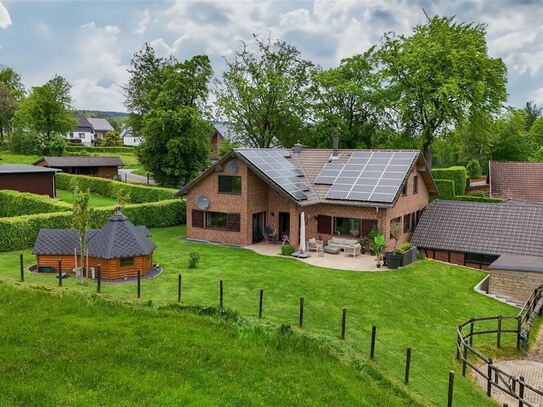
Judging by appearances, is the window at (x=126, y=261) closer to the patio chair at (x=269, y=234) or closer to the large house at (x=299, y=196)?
the large house at (x=299, y=196)

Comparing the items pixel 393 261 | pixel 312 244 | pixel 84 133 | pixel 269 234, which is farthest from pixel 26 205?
pixel 84 133

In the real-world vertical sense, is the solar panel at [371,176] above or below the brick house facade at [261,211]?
above

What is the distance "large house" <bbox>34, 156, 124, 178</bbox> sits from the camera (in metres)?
53.8

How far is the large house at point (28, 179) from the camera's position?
38750 millimetres

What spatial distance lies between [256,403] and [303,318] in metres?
7.27

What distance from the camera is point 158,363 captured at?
475 inches

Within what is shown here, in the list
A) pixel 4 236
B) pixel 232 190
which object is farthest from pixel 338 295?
pixel 4 236

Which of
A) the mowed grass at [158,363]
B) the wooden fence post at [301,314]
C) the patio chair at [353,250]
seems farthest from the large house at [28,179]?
the wooden fence post at [301,314]

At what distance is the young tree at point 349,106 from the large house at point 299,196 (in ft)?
50.8

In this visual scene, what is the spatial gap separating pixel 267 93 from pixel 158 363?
39.8 m

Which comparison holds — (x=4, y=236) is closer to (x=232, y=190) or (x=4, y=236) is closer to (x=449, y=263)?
(x=232, y=190)

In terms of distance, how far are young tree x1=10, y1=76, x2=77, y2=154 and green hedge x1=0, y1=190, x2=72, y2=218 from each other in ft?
123

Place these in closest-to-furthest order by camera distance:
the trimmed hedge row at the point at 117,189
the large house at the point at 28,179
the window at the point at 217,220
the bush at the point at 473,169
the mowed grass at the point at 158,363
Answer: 1. the mowed grass at the point at 158,363
2. the window at the point at 217,220
3. the large house at the point at 28,179
4. the trimmed hedge row at the point at 117,189
5. the bush at the point at 473,169

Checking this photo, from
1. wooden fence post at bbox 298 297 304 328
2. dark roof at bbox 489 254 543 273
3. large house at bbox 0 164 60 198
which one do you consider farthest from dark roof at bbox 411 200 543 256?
large house at bbox 0 164 60 198
